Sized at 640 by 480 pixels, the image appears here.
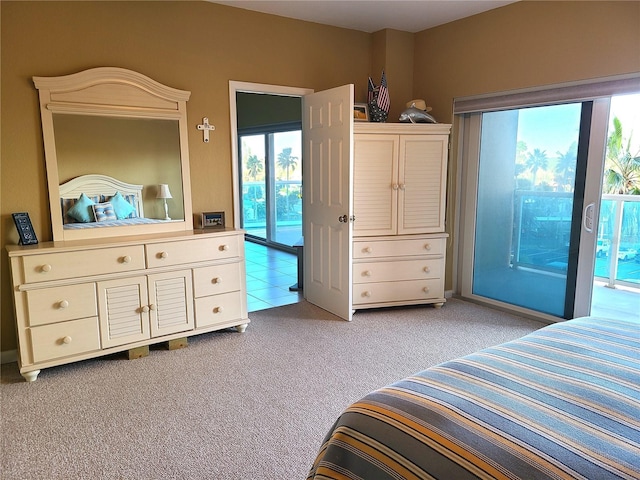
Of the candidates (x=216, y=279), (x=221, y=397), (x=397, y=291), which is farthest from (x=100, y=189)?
(x=397, y=291)

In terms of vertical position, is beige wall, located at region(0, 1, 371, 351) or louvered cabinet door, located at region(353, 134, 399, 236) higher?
beige wall, located at region(0, 1, 371, 351)

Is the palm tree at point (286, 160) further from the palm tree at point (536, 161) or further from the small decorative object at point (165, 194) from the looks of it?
the palm tree at point (536, 161)

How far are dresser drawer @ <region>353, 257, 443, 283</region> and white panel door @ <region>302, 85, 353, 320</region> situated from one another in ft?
0.72

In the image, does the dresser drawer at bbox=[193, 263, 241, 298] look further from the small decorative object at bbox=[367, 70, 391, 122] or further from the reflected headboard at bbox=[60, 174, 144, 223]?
the small decorative object at bbox=[367, 70, 391, 122]

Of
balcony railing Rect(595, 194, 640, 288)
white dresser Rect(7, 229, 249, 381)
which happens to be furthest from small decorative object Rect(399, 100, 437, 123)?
white dresser Rect(7, 229, 249, 381)

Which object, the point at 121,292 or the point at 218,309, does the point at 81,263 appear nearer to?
the point at 121,292

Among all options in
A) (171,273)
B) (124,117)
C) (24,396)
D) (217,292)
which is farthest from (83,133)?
(24,396)

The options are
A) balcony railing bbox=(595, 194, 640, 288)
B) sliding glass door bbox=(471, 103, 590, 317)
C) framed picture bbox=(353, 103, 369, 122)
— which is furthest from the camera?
framed picture bbox=(353, 103, 369, 122)

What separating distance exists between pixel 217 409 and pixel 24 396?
1.19 metres

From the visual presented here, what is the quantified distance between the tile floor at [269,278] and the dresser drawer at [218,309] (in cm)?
66

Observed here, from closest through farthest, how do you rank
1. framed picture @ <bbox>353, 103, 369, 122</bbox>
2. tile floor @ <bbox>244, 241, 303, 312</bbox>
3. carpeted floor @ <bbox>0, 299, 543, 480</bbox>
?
1. carpeted floor @ <bbox>0, 299, 543, 480</bbox>
2. framed picture @ <bbox>353, 103, 369, 122</bbox>
3. tile floor @ <bbox>244, 241, 303, 312</bbox>

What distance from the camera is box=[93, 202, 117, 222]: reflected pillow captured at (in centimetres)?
337

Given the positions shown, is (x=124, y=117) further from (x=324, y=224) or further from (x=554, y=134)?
(x=554, y=134)

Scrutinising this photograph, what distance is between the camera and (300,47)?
422 cm
